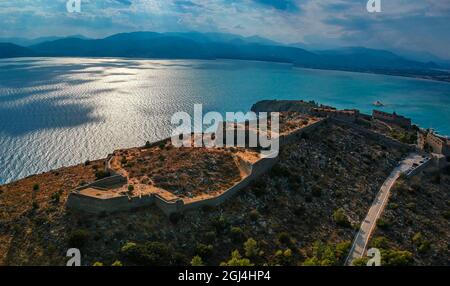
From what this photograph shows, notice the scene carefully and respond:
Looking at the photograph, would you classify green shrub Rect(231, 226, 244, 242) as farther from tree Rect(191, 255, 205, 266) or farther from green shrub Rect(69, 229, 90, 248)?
green shrub Rect(69, 229, 90, 248)

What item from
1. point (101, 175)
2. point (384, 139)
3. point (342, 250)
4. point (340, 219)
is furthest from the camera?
point (384, 139)

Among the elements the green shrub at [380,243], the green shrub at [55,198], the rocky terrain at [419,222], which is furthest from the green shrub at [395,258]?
the green shrub at [55,198]

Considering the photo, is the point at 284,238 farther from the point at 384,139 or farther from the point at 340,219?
the point at 384,139

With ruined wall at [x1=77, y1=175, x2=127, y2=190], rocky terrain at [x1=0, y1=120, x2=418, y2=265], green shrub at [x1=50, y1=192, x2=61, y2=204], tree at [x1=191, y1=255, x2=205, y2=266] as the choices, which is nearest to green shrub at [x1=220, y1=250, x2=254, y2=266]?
rocky terrain at [x1=0, y1=120, x2=418, y2=265]

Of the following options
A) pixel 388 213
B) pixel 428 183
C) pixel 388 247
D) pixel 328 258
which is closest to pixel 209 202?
pixel 328 258

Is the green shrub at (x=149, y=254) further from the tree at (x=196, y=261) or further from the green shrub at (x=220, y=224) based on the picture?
the green shrub at (x=220, y=224)

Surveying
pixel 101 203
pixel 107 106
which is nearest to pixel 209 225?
pixel 101 203
